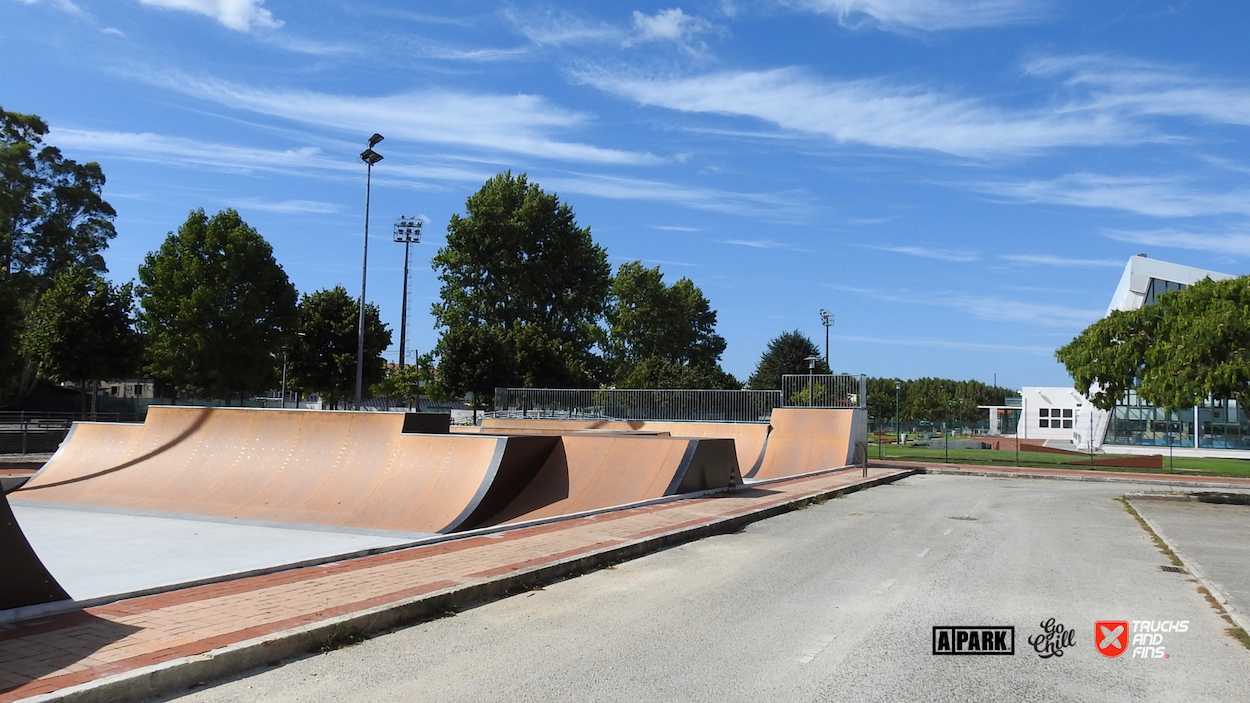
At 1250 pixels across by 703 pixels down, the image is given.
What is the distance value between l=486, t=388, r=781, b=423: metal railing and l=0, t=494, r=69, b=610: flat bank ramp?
90.0 ft

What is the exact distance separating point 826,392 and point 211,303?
103ft

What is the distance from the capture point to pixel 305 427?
16844 mm

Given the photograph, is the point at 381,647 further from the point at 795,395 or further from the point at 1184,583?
the point at 795,395

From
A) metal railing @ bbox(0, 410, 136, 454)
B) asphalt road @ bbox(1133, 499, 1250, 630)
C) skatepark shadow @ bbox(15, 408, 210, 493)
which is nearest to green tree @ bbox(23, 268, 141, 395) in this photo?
metal railing @ bbox(0, 410, 136, 454)

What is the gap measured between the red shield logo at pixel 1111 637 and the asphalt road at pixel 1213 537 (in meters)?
1.08

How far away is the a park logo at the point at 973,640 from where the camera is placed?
20.6ft

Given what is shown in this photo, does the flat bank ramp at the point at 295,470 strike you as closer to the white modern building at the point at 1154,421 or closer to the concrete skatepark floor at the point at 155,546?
the concrete skatepark floor at the point at 155,546

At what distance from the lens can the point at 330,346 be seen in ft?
161

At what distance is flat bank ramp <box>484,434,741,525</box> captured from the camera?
51.2 ft

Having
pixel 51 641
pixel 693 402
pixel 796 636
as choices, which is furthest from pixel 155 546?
pixel 693 402

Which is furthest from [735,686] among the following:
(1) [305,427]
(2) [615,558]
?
(1) [305,427]

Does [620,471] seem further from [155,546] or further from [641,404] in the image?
[641,404]

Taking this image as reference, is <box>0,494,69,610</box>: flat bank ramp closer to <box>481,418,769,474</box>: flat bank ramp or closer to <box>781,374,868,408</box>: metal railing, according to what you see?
<box>481,418,769,474</box>: flat bank ramp

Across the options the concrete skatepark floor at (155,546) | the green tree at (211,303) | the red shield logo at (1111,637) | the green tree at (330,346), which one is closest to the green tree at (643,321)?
the green tree at (330,346)
